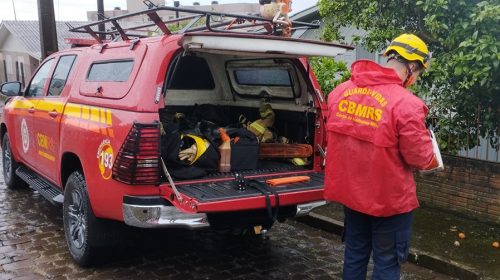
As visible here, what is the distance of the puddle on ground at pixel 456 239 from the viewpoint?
4406 millimetres

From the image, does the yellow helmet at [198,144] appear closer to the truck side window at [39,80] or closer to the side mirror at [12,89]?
the truck side window at [39,80]

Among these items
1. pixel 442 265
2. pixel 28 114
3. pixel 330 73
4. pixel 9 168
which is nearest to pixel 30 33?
pixel 9 168

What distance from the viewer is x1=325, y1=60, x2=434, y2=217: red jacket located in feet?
9.45

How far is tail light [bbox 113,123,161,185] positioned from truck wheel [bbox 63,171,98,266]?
78 cm

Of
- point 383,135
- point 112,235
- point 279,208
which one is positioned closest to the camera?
point 383,135

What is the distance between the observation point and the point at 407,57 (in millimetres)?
3021

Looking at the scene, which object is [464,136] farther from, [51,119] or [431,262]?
[51,119]

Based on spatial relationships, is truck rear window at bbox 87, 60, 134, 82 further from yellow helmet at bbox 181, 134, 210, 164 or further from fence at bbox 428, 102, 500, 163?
fence at bbox 428, 102, 500, 163

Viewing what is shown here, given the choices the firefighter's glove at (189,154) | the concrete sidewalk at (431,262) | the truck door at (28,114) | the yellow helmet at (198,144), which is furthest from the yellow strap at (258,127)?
the truck door at (28,114)

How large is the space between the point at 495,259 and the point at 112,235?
130 inches

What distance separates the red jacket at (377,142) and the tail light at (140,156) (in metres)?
1.25

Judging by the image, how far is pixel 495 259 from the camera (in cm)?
445

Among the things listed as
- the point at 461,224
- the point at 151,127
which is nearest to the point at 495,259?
the point at 461,224

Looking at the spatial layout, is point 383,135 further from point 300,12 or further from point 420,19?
point 300,12
